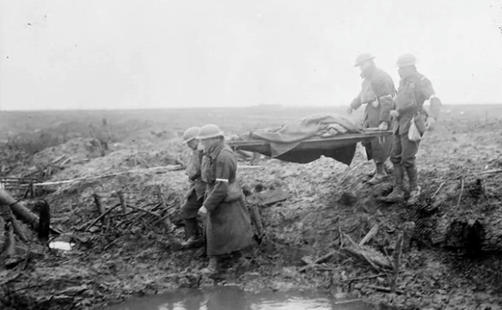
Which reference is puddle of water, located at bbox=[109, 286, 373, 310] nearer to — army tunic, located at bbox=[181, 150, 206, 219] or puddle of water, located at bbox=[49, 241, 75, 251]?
army tunic, located at bbox=[181, 150, 206, 219]

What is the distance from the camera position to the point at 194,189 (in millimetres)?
6715

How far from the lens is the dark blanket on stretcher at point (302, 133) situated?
685cm

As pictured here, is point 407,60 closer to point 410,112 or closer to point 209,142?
point 410,112

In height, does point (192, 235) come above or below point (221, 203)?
below

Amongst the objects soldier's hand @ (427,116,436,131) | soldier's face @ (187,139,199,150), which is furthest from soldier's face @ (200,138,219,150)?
soldier's hand @ (427,116,436,131)

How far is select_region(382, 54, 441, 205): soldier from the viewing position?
6.60m

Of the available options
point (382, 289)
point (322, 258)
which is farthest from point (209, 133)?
point (382, 289)

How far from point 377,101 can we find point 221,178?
282 cm

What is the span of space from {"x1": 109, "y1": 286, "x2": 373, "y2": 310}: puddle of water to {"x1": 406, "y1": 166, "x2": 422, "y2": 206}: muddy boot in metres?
1.85

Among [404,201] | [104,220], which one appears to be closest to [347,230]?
[404,201]

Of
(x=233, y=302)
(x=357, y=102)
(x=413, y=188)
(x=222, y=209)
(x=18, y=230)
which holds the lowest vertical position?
(x=233, y=302)

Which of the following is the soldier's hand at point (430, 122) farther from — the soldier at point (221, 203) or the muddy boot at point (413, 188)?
the soldier at point (221, 203)

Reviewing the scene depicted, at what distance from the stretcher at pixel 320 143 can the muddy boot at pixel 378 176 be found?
0.71 metres

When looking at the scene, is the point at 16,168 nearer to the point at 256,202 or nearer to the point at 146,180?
the point at 146,180
